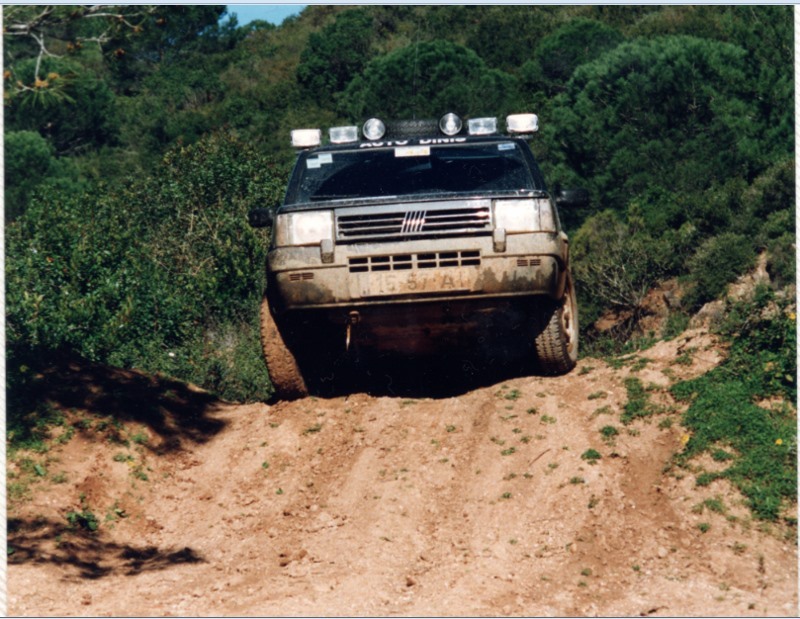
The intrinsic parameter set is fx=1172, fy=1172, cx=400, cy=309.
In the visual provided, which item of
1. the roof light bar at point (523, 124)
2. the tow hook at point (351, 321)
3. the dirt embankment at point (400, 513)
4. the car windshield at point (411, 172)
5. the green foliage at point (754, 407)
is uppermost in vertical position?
the roof light bar at point (523, 124)

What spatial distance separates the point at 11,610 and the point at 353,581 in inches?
77.7

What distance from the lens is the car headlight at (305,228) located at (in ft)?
32.2

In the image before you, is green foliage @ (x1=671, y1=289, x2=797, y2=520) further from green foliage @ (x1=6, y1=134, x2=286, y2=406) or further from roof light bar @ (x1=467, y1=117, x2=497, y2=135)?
green foliage @ (x1=6, y1=134, x2=286, y2=406)

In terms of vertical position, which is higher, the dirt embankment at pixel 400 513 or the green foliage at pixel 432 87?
the green foliage at pixel 432 87

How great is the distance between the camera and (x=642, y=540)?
7.52 m

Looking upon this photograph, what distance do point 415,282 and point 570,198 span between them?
2118 mm

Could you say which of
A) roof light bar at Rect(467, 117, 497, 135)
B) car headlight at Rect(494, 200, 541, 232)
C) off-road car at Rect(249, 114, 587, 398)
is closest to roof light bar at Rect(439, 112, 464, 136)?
off-road car at Rect(249, 114, 587, 398)

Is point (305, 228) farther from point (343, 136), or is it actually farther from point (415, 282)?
point (343, 136)

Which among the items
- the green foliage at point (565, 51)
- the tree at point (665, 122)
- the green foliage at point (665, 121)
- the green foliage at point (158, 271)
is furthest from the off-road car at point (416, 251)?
the green foliage at point (565, 51)

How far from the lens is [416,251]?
381 inches

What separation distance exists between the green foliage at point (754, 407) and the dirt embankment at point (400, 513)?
9.2 inches

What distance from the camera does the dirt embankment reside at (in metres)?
6.85

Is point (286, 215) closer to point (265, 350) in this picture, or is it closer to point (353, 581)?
point (265, 350)

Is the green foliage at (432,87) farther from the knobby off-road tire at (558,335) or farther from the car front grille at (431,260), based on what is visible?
the car front grille at (431,260)
